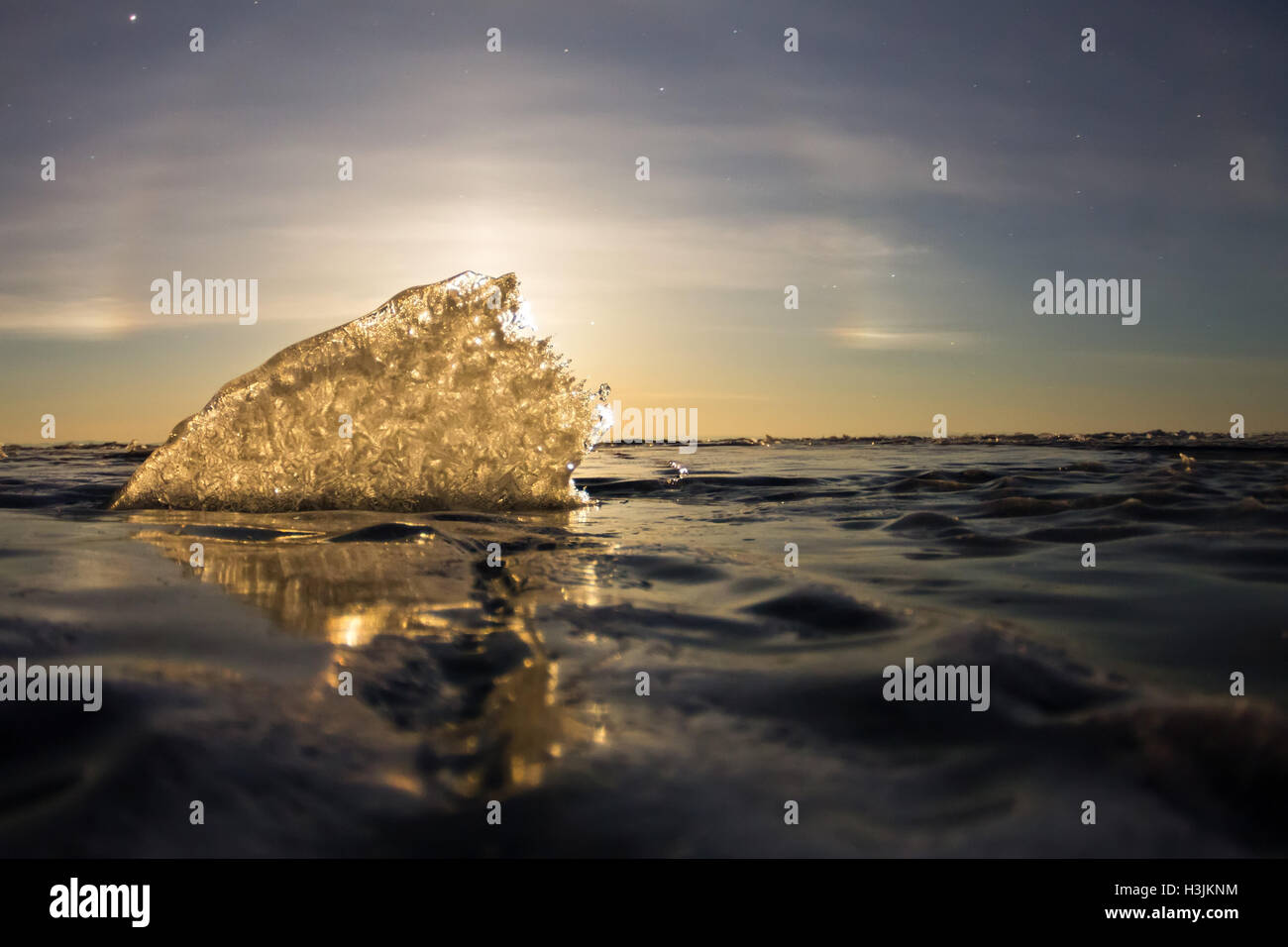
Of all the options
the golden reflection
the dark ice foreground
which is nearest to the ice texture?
the golden reflection

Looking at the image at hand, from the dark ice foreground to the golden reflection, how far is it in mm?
13

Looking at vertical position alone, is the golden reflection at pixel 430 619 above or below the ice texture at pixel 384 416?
below

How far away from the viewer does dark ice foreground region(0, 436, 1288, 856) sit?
4.59 feet

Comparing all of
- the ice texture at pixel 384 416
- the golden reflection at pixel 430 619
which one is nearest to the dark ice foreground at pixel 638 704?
the golden reflection at pixel 430 619

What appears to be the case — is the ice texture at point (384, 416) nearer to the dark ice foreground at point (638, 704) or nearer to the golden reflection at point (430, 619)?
the golden reflection at point (430, 619)

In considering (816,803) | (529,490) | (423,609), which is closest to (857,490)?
(529,490)

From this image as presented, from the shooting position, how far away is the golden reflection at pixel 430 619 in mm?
1753

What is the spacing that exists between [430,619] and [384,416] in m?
3.92

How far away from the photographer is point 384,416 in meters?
6.27

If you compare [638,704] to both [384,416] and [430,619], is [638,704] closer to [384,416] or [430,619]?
[430,619]

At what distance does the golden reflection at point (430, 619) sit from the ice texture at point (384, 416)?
1168 mm

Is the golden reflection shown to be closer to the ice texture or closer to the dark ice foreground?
the dark ice foreground

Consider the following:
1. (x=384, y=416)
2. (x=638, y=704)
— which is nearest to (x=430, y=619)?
(x=638, y=704)
